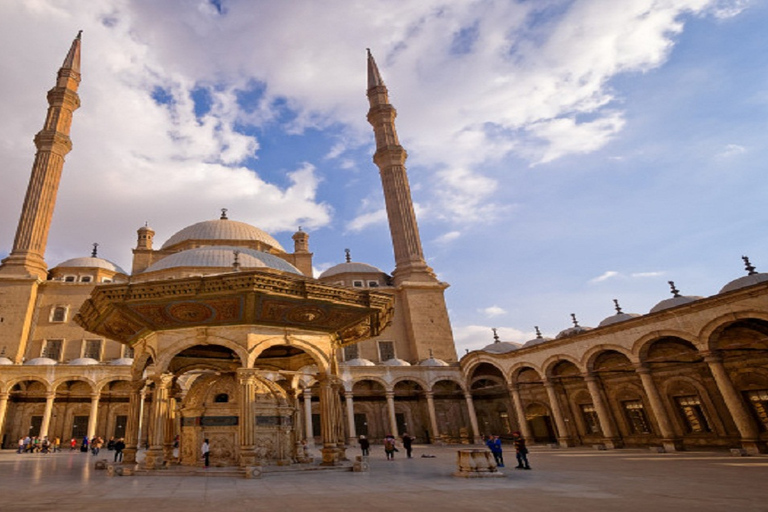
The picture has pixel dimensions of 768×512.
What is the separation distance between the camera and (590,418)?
779 inches

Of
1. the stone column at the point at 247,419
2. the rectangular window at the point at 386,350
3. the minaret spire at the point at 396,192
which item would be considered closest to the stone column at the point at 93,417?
the rectangular window at the point at 386,350

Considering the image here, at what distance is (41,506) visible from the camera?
227 inches

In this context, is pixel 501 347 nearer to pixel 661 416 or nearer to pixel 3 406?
pixel 661 416

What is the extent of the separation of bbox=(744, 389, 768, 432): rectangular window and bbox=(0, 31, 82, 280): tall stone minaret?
3608cm

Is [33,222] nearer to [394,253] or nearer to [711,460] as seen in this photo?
[394,253]

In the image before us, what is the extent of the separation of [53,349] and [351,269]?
19299 mm

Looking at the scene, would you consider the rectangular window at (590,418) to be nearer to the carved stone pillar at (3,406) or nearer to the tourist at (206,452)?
the tourist at (206,452)

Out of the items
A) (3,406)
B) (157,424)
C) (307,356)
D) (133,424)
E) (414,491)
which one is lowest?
(414,491)

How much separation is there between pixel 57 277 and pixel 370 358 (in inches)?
856

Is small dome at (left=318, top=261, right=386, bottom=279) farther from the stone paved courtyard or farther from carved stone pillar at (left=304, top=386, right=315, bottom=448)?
Result: the stone paved courtyard

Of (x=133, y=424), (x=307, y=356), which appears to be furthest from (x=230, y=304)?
(x=133, y=424)

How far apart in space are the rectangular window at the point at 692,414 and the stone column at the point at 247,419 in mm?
16331

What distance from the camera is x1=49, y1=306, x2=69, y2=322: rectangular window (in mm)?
26609

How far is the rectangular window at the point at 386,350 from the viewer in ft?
94.2
